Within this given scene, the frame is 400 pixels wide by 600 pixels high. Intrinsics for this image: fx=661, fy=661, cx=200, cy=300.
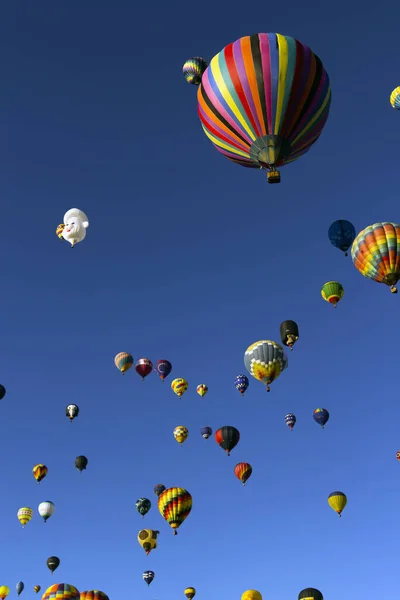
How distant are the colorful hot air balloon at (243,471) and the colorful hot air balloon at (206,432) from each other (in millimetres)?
5526

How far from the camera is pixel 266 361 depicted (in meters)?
36.6

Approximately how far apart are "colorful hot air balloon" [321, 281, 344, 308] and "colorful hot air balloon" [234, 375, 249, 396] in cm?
1099

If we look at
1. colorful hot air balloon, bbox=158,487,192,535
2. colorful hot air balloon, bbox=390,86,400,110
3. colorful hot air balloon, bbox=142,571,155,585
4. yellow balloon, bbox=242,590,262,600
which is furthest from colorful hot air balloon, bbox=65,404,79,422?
colorful hot air balloon, bbox=390,86,400,110

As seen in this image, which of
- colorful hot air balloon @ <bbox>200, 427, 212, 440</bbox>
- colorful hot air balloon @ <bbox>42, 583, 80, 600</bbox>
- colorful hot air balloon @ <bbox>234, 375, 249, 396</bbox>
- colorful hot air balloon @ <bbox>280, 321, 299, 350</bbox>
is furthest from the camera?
colorful hot air balloon @ <bbox>200, 427, 212, 440</bbox>

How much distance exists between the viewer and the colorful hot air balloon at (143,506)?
52750 millimetres

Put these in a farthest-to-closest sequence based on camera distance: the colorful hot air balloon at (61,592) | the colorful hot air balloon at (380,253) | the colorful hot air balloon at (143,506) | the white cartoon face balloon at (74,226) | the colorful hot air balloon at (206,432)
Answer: the colorful hot air balloon at (206,432), the colorful hot air balloon at (143,506), the colorful hot air balloon at (61,592), the white cartoon face balloon at (74,226), the colorful hot air balloon at (380,253)

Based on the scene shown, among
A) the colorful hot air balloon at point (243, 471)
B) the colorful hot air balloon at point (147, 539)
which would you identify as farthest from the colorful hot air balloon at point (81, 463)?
the colorful hot air balloon at point (243, 471)

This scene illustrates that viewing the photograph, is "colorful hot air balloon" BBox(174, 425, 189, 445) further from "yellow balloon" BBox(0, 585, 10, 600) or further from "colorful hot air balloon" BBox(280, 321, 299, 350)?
"yellow balloon" BBox(0, 585, 10, 600)

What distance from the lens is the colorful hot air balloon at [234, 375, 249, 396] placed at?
48.8m

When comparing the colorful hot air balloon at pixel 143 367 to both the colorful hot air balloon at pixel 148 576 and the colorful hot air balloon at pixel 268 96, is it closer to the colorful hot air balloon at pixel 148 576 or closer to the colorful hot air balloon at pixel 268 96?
the colorful hot air balloon at pixel 148 576

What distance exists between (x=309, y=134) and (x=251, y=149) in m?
2.11

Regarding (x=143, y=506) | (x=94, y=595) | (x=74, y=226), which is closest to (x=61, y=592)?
(x=94, y=595)

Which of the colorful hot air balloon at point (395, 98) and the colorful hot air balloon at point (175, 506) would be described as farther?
the colorful hot air balloon at point (395, 98)

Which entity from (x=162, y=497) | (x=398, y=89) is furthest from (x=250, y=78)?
(x=162, y=497)
